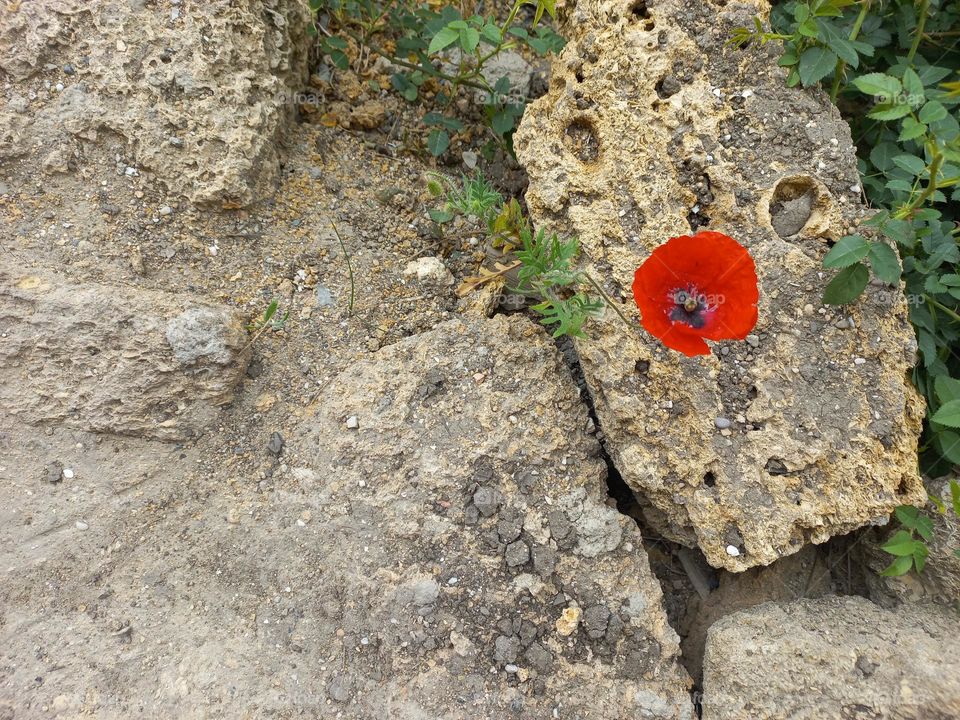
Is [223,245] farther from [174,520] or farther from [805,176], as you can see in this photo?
[805,176]

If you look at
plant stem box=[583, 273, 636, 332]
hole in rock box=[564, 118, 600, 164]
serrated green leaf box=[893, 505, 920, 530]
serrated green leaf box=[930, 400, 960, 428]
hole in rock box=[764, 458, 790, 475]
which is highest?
hole in rock box=[564, 118, 600, 164]

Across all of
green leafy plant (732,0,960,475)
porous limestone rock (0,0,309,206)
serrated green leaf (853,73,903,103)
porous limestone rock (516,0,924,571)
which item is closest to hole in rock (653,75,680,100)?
porous limestone rock (516,0,924,571)

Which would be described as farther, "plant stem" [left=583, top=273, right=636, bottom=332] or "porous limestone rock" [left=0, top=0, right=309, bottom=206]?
"porous limestone rock" [left=0, top=0, right=309, bottom=206]

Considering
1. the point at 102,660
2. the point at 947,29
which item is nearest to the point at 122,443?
the point at 102,660

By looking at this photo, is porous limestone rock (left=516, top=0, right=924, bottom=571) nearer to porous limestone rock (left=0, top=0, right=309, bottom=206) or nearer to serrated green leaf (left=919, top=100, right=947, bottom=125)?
serrated green leaf (left=919, top=100, right=947, bottom=125)

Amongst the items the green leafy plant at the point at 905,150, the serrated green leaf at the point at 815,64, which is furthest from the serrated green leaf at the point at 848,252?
the serrated green leaf at the point at 815,64

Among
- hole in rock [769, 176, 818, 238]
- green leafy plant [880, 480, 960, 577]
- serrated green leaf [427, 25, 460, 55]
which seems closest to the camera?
green leafy plant [880, 480, 960, 577]

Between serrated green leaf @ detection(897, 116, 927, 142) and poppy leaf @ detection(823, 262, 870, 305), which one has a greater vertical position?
serrated green leaf @ detection(897, 116, 927, 142)

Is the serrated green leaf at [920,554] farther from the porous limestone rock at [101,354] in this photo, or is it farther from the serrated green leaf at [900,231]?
the porous limestone rock at [101,354]
